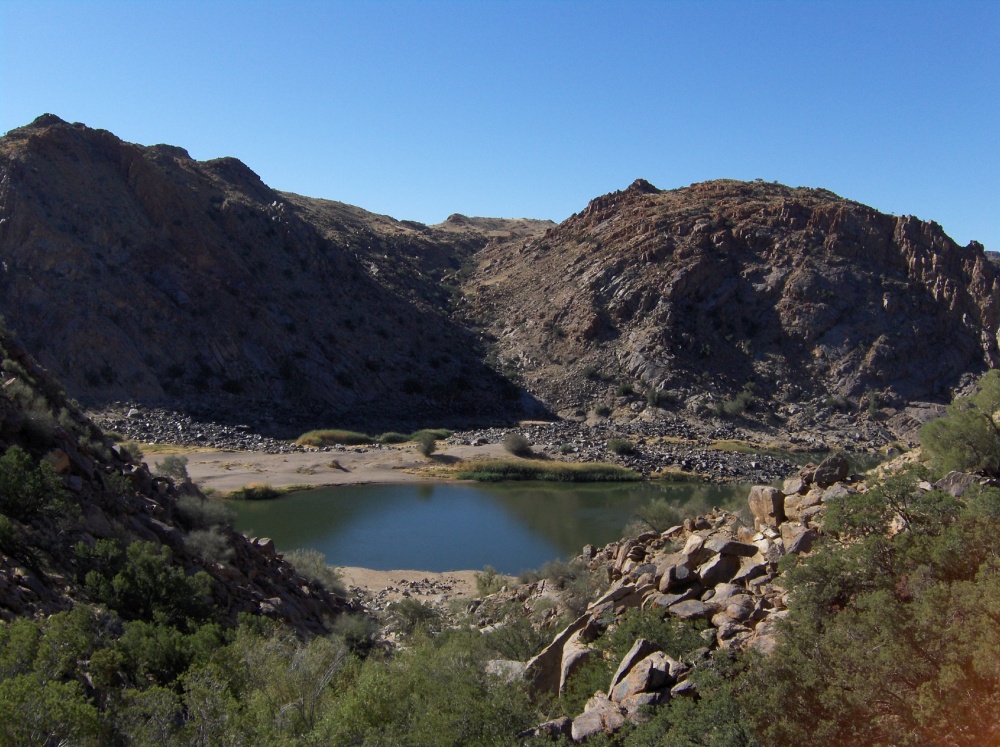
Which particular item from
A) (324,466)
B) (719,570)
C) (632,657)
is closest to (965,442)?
(719,570)

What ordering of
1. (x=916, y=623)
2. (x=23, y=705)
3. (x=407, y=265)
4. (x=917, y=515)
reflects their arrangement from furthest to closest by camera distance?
(x=407, y=265) < (x=917, y=515) < (x=916, y=623) < (x=23, y=705)

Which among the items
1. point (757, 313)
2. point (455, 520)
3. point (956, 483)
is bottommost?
point (455, 520)

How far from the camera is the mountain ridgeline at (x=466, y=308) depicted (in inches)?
1815

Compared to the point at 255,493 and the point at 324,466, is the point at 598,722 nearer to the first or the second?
the point at 255,493

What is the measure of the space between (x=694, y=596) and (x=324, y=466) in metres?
30.7

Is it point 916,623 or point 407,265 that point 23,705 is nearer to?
point 916,623

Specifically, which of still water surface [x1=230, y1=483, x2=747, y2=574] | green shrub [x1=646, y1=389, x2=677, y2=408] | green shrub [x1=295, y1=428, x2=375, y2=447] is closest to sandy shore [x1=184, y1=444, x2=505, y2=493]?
still water surface [x1=230, y1=483, x2=747, y2=574]

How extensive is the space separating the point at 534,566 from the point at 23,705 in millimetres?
19239

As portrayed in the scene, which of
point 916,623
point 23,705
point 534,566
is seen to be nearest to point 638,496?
point 534,566

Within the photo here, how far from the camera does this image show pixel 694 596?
10.4 meters

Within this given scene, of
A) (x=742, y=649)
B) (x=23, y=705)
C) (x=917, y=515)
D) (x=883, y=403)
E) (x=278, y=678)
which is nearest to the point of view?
(x=23, y=705)

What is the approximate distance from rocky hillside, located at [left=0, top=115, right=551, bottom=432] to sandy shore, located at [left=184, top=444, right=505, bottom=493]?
6.80 meters

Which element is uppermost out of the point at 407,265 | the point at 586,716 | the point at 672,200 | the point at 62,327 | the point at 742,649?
the point at 672,200

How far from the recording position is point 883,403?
51.1 metres
